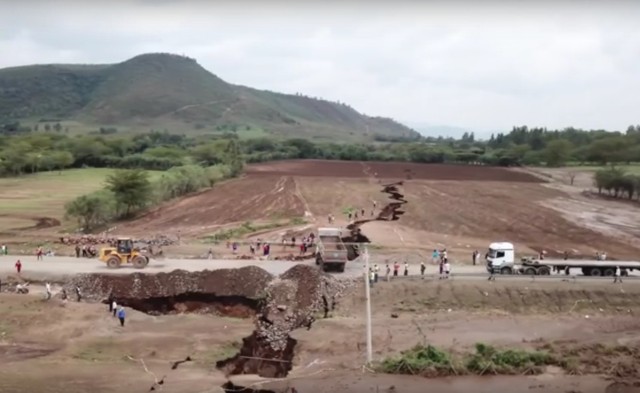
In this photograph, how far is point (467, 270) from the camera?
36281 mm

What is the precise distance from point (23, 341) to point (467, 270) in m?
21.6

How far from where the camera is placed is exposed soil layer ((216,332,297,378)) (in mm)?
23578

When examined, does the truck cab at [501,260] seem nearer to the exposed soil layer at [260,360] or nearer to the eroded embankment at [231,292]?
the eroded embankment at [231,292]

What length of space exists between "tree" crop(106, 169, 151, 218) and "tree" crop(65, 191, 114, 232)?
2.81 metres

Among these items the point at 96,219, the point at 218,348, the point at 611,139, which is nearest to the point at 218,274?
the point at 218,348

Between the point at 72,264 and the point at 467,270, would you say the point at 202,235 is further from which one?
the point at 467,270

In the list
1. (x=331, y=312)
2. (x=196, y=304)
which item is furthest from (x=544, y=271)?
(x=196, y=304)

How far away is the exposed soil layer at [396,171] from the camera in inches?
3465

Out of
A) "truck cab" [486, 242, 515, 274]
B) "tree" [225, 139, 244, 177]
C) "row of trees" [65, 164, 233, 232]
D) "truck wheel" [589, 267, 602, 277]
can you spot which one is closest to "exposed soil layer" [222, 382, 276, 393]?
"truck cab" [486, 242, 515, 274]

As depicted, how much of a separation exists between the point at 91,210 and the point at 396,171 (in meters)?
51.5

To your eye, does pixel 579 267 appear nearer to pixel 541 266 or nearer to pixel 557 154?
pixel 541 266

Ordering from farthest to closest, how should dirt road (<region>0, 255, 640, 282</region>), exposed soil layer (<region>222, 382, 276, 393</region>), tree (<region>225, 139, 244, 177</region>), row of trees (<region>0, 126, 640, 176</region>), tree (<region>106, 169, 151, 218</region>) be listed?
row of trees (<region>0, 126, 640, 176</region>)
tree (<region>225, 139, 244, 177</region>)
tree (<region>106, 169, 151, 218</region>)
dirt road (<region>0, 255, 640, 282</region>)
exposed soil layer (<region>222, 382, 276, 393</region>)

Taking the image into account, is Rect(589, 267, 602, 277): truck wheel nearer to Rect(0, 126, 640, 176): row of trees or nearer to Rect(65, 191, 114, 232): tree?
Rect(65, 191, 114, 232): tree

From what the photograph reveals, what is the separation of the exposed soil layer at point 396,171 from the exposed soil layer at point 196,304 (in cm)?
5560
